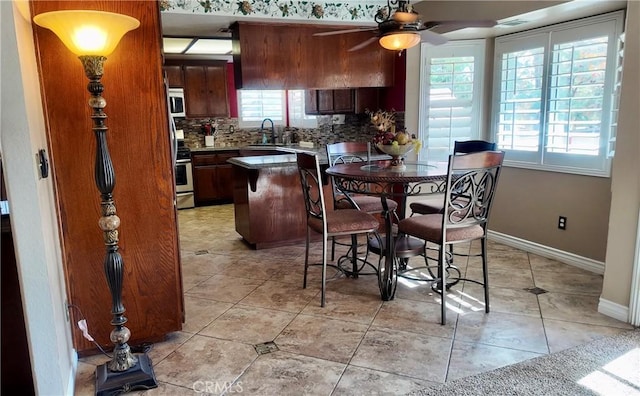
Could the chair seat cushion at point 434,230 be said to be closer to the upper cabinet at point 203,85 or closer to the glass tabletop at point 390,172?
the glass tabletop at point 390,172

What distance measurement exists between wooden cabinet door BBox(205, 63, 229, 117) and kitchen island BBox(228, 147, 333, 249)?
8.77 feet

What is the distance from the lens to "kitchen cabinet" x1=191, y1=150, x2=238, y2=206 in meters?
6.61

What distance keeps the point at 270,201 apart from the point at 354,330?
1.96 meters

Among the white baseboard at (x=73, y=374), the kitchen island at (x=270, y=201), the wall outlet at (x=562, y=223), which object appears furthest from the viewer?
the kitchen island at (x=270, y=201)

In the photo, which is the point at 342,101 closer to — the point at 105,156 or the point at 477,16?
the point at 477,16

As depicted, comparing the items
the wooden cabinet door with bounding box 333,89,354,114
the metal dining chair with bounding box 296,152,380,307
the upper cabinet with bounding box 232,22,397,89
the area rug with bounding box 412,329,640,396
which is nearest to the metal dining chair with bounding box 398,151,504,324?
the metal dining chair with bounding box 296,152,380,307

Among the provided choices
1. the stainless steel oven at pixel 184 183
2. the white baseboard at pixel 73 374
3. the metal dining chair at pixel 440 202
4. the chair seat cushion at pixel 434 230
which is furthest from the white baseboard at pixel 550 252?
the stainless steel oven at pixel 184 183

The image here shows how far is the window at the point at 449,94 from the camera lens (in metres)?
4.52

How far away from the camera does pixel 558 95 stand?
385 centimetres

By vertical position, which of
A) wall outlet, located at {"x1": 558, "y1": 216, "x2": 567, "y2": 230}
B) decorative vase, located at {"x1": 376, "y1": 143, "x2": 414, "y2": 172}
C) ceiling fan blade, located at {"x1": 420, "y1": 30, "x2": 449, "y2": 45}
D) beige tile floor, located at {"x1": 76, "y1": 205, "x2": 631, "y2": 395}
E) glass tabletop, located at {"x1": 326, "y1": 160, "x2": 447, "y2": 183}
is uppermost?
ceiling fan blade, located at {"x1": 420, "y1": 30, "x2": 449, "y2": 45}

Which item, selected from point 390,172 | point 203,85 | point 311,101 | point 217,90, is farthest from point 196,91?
point 390,172

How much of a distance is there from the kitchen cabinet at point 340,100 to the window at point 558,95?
1.60 m

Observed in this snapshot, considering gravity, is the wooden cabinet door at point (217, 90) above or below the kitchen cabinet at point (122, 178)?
above

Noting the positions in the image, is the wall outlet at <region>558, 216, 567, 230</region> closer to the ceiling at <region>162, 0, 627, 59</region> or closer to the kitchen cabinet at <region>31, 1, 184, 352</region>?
the ceiling at <region>162, 0, 627, 59</region>
